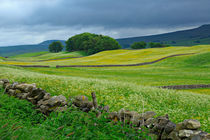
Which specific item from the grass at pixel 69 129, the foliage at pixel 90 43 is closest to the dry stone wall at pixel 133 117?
the grass at pixel 69 129

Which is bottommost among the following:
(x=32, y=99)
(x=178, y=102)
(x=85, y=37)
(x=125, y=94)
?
(x=178, y=102)

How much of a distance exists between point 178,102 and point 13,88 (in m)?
11.7

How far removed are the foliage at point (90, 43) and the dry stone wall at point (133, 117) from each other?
11795 cm

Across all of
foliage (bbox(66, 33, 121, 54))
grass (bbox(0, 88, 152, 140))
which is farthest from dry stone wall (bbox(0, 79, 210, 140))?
foliage (bbox(66, 33, 121, 54))

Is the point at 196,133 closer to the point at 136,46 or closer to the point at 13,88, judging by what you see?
the point at 13,88

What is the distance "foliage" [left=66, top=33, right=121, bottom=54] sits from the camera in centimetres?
12988

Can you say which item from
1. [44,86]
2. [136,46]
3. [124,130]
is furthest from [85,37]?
[124,130]

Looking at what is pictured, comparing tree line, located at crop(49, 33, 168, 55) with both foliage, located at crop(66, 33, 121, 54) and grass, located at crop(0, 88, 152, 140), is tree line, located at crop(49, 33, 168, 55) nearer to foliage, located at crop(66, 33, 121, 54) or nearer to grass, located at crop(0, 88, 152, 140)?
foliage, located at crop(66, 33, 121, 54)

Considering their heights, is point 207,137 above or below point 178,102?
above

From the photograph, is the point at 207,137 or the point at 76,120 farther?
the point at 76,120

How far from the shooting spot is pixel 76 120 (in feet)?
24.0

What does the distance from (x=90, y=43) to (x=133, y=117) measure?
128 metres

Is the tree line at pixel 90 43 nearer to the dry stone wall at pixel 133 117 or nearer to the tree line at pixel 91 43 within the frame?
the tree line at pixel 91 43

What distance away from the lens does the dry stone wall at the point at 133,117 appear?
5.95 metres
